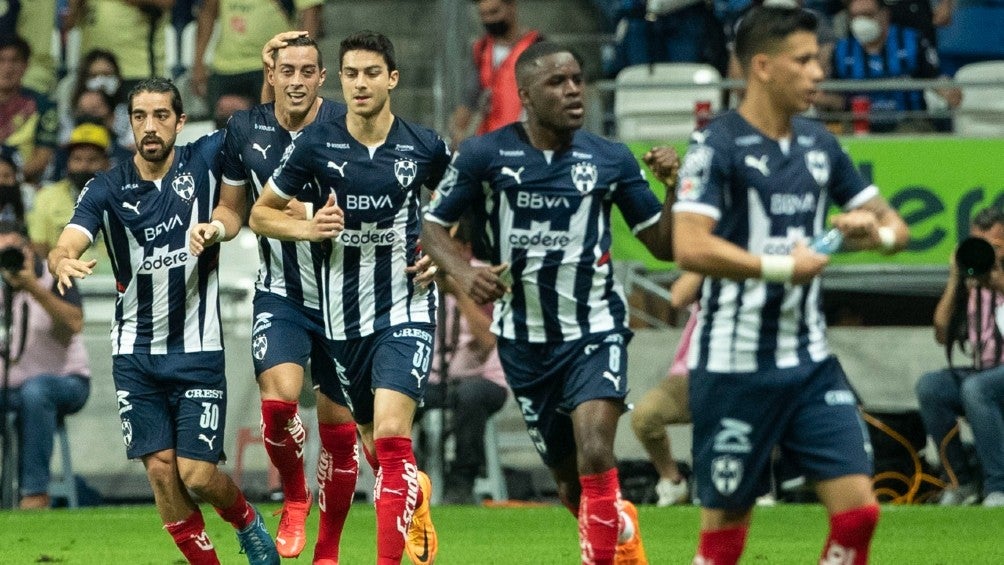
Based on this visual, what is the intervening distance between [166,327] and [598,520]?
7.50 feet

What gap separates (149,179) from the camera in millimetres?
8078

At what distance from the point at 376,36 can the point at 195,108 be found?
870 cm

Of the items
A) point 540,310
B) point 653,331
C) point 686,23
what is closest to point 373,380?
point 540,310

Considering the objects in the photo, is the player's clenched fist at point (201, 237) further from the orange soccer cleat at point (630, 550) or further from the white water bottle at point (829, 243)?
the white water bottle at point (829, 243)

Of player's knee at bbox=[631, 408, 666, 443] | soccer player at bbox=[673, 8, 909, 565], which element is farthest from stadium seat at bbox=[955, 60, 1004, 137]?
soccer player at bbox=[673, 8, 909, 565]

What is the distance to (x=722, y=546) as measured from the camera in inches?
226

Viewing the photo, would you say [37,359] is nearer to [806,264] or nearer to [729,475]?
[729,475]

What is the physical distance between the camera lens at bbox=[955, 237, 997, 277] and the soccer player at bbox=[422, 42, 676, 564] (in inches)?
215

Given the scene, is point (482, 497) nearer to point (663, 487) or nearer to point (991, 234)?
point (663, 487)

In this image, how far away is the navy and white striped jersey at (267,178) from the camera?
331 inches

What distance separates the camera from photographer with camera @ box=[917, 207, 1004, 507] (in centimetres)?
1238

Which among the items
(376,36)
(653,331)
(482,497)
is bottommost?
(482,497)

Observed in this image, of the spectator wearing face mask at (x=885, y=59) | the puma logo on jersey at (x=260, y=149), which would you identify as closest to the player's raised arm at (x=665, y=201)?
the puma logo on jersey at (x=260, y=149)

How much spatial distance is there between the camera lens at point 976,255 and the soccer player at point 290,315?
17.9ft
